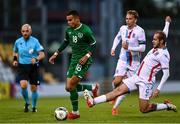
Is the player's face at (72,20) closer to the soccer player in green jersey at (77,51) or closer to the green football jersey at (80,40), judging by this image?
the soccer player in green jersey at (77,51)

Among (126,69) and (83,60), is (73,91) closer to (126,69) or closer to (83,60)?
(83,60)

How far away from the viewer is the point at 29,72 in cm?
1955

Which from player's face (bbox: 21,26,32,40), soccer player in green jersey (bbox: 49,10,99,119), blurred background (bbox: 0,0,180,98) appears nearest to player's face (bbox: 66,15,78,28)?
soccer player in green jersey (bbox: 49,10,99,119)

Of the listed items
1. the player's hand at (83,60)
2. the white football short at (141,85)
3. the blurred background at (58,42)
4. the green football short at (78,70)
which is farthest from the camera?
the blurred background at (58,42)

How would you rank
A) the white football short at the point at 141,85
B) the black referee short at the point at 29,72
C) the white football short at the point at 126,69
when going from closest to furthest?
the white football short at the point at 141,85
the white football short at the point at 126,69
the black referee short at the point at 29,72

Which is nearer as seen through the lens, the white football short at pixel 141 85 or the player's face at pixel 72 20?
the white football short at pixel 141 85

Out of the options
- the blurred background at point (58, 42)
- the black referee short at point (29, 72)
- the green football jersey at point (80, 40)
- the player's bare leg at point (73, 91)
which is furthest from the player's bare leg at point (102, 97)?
the blurred background at point (58, 42)

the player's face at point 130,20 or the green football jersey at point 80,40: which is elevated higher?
the player's face at point 130,20

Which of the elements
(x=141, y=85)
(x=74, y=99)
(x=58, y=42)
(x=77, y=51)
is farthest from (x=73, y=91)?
(x=58, y=42)

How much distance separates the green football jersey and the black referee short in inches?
122

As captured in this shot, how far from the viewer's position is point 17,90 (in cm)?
3153

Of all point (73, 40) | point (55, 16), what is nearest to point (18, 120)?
point (73, 40)

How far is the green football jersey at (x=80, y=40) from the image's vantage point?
16.4 meters

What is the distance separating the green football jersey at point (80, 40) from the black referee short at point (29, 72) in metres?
3.11
